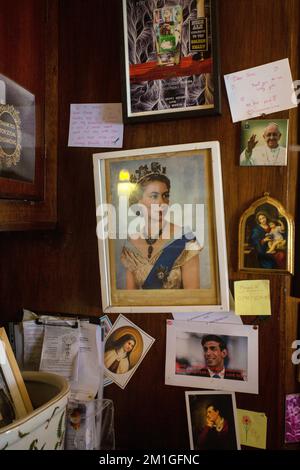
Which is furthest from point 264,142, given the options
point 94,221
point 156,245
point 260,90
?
point 94,221

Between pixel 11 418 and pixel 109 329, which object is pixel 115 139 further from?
pixel 11 418

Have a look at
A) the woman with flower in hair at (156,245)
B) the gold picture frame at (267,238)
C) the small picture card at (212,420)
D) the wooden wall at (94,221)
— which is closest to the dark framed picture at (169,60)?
the wooden wall at (94,221)

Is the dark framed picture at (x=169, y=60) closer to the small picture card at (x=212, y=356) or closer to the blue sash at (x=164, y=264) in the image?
the blue sash at (x=164, y=264)

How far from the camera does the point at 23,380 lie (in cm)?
92

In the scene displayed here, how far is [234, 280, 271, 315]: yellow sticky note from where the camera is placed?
0.95 meters

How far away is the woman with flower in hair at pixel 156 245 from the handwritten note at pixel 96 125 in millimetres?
129

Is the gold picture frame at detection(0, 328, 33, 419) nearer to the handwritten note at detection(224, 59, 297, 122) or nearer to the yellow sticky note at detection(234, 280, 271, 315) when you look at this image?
the yellow sticky note at detection(234, 280, 271, 315)

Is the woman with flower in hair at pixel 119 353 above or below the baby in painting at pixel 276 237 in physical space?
below

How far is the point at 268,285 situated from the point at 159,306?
0.27 m

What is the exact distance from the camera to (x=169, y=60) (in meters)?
0.99

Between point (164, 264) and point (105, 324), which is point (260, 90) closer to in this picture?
point (164, 264)

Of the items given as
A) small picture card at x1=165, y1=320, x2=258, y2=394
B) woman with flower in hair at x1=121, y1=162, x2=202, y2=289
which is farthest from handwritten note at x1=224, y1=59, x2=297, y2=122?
small picture card at x1=165, y1=320, x2=258, y2=394

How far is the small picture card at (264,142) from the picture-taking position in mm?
938

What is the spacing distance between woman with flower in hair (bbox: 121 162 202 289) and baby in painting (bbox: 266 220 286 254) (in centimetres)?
18
